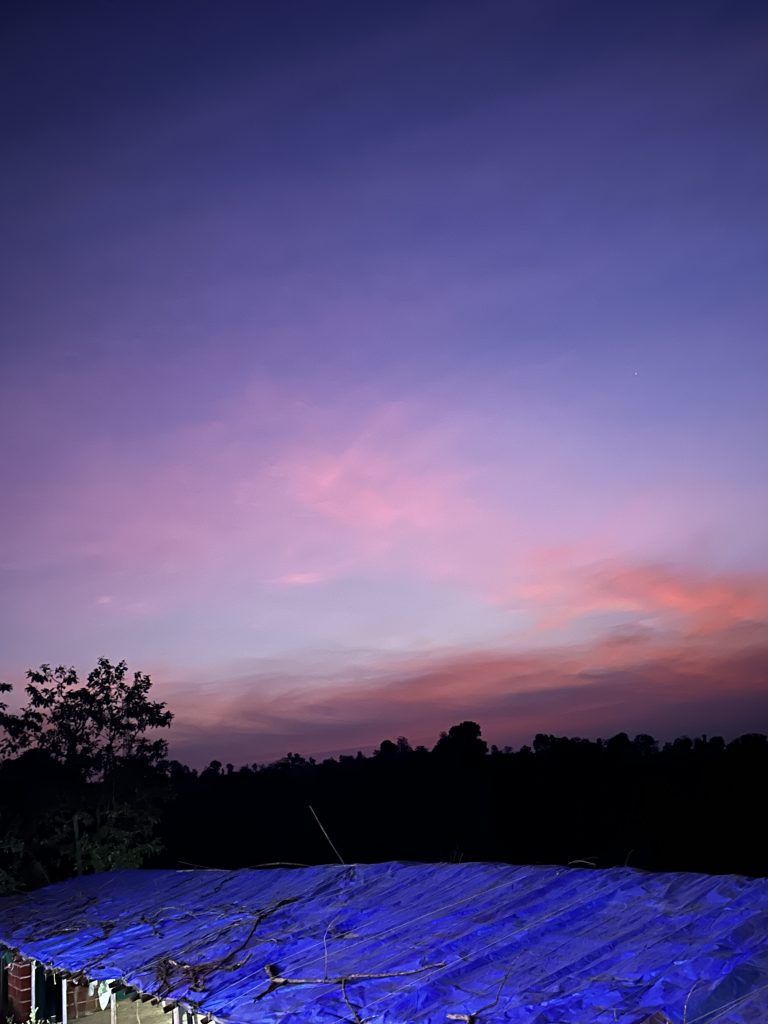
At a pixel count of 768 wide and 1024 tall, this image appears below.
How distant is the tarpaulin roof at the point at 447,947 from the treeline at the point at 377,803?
12767mm

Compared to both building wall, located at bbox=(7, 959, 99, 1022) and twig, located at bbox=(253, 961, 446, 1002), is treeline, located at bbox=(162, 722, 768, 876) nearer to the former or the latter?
building wall, located at bbox=(7, 959, 99, 1022)

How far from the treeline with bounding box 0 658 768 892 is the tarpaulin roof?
12767mm

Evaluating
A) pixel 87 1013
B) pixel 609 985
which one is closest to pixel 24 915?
pixel 87 1013

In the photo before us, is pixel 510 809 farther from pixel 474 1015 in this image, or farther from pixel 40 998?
pixel 474 1015

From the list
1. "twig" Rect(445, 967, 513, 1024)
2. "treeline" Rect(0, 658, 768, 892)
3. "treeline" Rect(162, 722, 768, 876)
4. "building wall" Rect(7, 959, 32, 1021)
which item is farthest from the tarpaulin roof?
"treeline" Rect(162, 722, 768, 876)

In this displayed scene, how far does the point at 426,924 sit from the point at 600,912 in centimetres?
166

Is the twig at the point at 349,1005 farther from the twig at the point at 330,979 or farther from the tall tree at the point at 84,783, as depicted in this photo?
the tall tree at the point at 84,783

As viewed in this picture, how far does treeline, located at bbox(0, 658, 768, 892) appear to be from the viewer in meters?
23.8

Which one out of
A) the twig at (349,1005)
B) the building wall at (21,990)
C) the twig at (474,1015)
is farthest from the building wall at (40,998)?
the twig at (474,1015)

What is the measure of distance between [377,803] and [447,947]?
38265 millimetres

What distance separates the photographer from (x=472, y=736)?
5241 cm

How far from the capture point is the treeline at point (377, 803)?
23.8 meters

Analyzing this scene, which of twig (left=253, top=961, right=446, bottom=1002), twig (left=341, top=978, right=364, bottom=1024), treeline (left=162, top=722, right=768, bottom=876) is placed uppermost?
twig (left=253, top=961, right=446, bottom=1002)

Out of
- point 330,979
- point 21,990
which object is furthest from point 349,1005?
point 21,990
